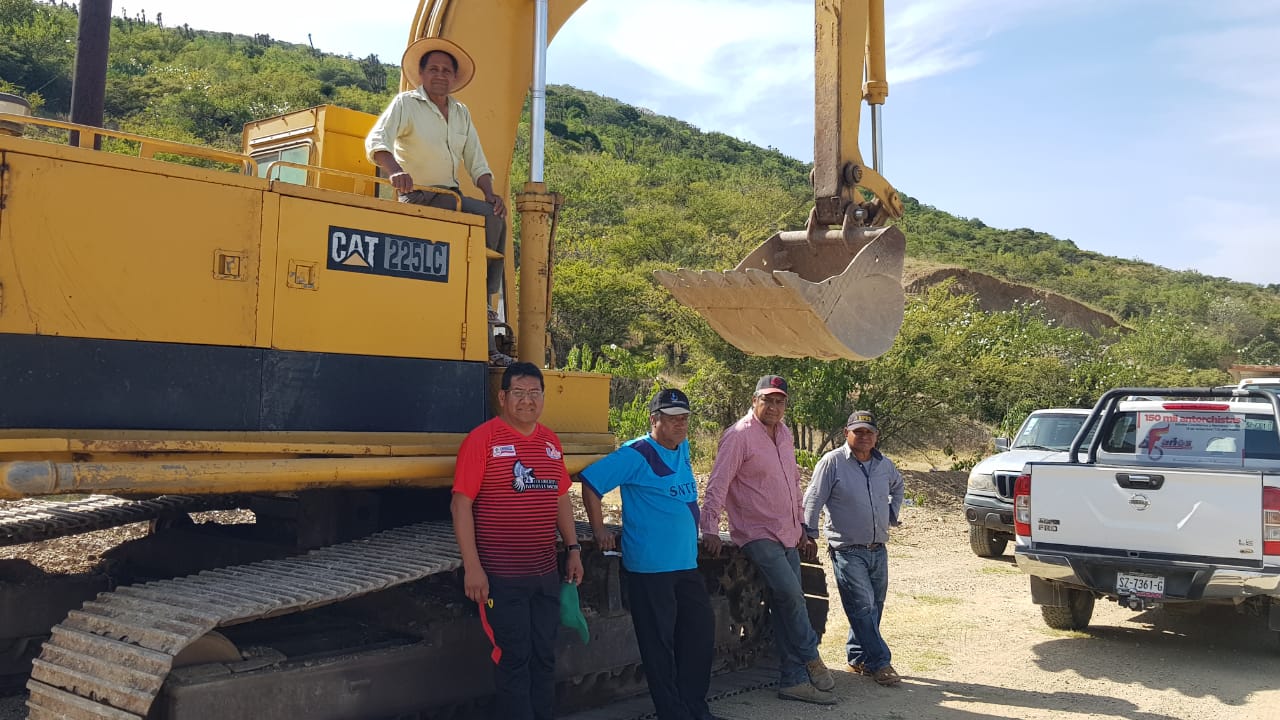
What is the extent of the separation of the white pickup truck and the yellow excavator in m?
1.84

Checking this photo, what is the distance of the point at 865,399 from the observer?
16.4 meters

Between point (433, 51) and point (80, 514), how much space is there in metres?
3.25

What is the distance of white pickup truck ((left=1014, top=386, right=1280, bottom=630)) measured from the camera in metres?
6.79

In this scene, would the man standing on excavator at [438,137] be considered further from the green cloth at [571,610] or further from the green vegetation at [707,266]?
the green vegetation at [707,266]

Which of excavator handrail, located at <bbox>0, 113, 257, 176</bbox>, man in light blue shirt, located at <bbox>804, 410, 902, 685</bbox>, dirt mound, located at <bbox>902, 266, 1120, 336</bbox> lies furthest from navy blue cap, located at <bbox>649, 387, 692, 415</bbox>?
dirt mound, located at <bbox>902, 266, 1120, 336</bbox>

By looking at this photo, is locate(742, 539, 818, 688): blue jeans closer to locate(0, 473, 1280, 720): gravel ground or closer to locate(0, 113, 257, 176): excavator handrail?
locate(0, 473, 1280, 720): gravel ground

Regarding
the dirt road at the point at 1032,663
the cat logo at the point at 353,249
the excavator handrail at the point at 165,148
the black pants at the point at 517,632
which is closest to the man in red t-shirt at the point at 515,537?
the black pants at the point at 517,632

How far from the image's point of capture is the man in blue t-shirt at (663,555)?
5348 millimetres

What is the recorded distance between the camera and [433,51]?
5734 mm

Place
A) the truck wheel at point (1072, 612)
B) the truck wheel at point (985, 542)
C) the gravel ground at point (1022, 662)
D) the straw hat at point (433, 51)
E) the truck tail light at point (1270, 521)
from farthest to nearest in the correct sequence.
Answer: the truck wheel at point (985, 542) → the truck wheel at point (1072, 612) → the truck tail light at point (1270, 521) → the gravel ground at point (1022, 662) → the straw hat at point (433, 51)

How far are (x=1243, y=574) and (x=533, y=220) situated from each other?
4748 millimetres

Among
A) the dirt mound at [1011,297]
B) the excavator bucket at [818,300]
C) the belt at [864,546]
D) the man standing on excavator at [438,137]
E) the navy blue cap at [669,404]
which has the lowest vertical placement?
the belt at [864,546]

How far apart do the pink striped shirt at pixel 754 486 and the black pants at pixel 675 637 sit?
576 millimetres

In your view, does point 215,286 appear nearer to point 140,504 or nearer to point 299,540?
point 299,540
